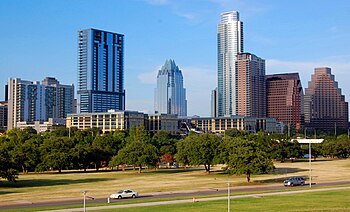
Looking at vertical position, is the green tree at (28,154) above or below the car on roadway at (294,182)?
above

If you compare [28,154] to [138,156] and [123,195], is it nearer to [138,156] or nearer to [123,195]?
[138,156]

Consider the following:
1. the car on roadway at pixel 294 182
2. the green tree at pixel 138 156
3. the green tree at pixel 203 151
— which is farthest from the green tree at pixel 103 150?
the car on roadway at pixel 294 182

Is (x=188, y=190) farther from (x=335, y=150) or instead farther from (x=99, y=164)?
(x=335, y=150)

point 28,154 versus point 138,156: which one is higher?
point 28,154

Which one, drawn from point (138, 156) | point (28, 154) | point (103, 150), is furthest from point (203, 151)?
point (28, 154)

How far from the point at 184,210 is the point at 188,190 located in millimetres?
22697

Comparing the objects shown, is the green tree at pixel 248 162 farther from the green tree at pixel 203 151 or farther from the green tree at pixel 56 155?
the green tree at pixel 56 155

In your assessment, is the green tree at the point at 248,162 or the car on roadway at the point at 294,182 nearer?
the car on roadway at the point at 294,182

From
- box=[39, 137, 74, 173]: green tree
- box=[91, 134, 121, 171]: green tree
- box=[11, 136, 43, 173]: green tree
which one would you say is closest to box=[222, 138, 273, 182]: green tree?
box=[39, 137, 74, 173]: green tree

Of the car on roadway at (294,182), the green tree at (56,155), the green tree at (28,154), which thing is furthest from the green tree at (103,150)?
the car on roadway at (294,182)

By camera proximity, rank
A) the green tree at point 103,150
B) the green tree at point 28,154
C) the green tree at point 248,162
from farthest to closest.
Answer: the green tree at point 103,150, the green tree at point 28,154, the green tree at point 248,162

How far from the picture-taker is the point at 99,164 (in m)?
121

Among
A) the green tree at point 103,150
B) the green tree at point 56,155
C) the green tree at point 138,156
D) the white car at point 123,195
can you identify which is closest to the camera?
the white car at point 123,195

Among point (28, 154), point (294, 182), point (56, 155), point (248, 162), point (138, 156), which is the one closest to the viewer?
point (294, 182)
